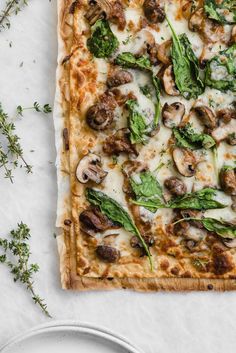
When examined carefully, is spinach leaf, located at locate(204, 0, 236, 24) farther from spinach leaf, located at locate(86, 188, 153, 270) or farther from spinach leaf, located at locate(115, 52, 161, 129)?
spinach leaf, located at locate(86, 188, 153, 270)

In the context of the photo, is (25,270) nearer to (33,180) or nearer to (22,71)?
(33,180)

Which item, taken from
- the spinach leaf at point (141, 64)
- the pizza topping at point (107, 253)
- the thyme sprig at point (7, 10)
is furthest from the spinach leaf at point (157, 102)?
the thyme sprig at point (7, 10)

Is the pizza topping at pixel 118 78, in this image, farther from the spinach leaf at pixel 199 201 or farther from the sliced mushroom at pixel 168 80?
the spinach leaf at pixel 199 201

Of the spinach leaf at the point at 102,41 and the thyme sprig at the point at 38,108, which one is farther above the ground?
the spinach leaf at the point at 102,41

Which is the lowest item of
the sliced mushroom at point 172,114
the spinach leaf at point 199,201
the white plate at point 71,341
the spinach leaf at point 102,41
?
the white plate at point 71,341

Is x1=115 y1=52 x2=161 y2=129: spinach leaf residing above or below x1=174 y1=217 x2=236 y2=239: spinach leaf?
above

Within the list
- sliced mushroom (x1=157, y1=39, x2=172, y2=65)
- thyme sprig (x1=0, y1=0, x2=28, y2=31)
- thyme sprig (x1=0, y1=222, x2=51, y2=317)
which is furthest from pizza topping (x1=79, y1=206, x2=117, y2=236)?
thyme sprig (x1=0, y1=0, x2=28, y2=31)

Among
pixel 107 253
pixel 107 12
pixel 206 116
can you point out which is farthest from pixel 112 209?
pixel 107 12
